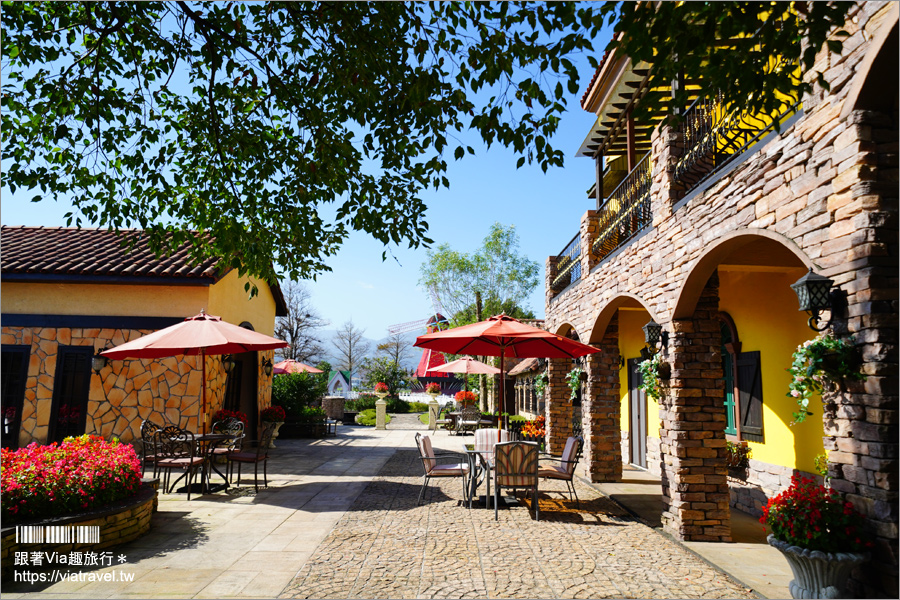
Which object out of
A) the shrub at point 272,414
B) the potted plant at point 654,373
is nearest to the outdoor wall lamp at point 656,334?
the potted plant at point 654,373

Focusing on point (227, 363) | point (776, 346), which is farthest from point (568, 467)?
point (227, 363)

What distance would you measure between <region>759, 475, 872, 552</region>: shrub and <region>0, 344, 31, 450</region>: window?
13278mm

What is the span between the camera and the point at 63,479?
5520mm

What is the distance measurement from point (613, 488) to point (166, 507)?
6947 millimetres

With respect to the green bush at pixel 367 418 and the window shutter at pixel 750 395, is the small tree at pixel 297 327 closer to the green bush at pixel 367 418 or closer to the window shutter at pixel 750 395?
the green bush at pixel 367 418

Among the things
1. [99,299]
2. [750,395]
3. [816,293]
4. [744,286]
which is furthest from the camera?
[99,299]

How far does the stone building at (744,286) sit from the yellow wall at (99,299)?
8257mm

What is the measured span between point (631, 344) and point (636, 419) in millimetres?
1666

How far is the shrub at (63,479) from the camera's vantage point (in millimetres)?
5254

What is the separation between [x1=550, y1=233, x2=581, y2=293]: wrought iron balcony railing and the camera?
12.5m

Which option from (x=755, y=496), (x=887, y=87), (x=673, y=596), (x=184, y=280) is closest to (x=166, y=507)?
(x=184, y=280)

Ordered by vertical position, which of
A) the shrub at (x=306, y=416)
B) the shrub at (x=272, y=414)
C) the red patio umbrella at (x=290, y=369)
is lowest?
the shrub at (x=306, y=416)

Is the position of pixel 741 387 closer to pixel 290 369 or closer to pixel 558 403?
pixel 558 403

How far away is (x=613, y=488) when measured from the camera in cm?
980
